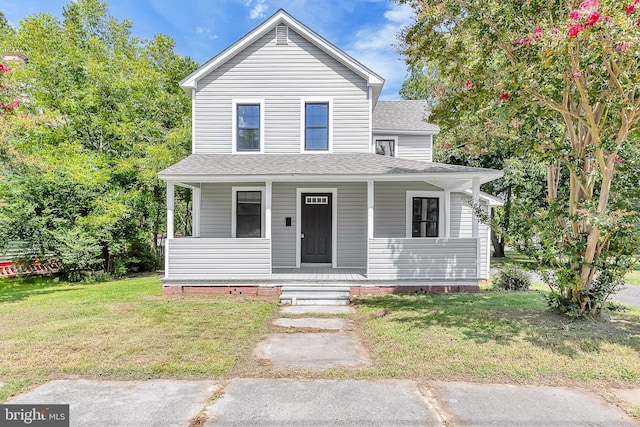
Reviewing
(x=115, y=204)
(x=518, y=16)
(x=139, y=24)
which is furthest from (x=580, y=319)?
(x=139, y=24)

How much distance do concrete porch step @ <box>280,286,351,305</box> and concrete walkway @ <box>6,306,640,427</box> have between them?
14.4ft

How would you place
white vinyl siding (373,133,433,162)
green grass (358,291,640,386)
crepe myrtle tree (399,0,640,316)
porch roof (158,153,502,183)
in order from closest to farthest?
green grass (358,291,640,386) → crepe myrtle tree (399,0,640,316) → porch roof (158,153,502,183) → white vinyl siding (373,133,433,162)

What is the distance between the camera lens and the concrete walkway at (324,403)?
3.12 meters

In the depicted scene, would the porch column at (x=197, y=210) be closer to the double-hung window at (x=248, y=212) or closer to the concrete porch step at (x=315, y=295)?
the double-hung window at (x=248, y=212)

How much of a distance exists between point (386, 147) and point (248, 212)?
576 cm

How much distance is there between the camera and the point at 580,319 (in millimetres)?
5754

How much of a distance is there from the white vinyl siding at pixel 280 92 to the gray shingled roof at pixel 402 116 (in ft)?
8.17

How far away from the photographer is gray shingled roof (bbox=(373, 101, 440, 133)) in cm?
1298

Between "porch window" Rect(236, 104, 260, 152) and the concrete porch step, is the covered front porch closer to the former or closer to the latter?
the concrete porch step

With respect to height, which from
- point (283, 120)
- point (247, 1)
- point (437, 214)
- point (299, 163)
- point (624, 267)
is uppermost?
point (247, 1)

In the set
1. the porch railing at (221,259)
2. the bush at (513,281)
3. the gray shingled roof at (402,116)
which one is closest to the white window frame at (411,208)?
the bush at (513,281)

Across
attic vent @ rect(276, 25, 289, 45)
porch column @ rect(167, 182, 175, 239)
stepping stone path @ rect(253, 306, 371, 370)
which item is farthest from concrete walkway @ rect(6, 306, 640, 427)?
attic vent @ rect(276, 25, 289, 45)

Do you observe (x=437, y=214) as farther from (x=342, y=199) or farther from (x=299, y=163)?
(x=299, y=163)

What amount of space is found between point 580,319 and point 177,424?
6.08m
